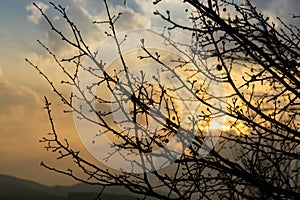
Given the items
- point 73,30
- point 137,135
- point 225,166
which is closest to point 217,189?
point 225,166

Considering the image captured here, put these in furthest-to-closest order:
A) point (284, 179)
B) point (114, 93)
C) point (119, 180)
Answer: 1. point (284, 179)
2. point (114, 93)
3. point (119, 180)

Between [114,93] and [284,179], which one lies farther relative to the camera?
[284,179]

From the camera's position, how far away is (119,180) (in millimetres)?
4406

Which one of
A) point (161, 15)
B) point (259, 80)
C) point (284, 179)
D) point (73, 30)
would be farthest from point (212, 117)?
point (73, 30)

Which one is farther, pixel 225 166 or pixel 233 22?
pixel 233 22

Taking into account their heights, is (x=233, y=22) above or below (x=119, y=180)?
above

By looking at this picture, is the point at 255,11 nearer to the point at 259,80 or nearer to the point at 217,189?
the point at 259,80

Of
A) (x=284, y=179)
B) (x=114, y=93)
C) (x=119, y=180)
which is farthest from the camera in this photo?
(x=284, y=179)

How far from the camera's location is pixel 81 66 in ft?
16.5

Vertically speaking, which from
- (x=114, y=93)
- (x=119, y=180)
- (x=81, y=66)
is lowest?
(x=119, y=180)

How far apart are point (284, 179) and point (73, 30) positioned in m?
2.54

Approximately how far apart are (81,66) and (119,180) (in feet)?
4.21

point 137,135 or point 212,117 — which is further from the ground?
point 212,117

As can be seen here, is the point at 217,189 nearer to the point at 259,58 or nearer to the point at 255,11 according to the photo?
the point at 259,58
